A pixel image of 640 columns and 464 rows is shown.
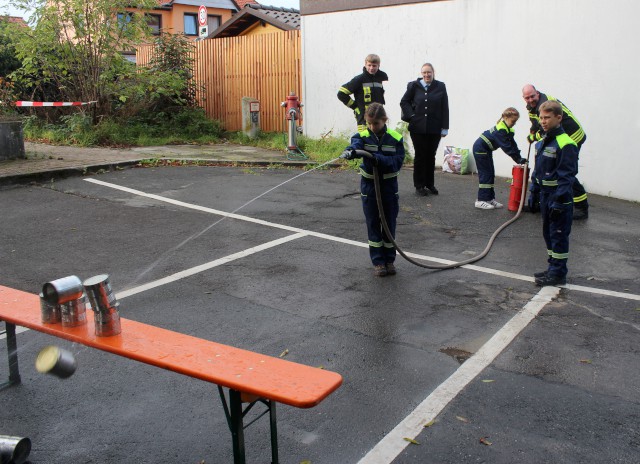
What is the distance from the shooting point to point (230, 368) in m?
3.33

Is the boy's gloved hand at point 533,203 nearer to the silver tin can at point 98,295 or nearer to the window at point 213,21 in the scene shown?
the silver tin can at point 98,295

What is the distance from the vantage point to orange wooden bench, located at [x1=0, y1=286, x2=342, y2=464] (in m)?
3.11

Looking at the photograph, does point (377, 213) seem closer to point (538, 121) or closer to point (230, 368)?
point (538, 121)

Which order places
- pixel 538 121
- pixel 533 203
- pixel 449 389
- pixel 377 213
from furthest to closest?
pixel 533 203
pixel 538 121
pixel 377 213
pixel 449 389

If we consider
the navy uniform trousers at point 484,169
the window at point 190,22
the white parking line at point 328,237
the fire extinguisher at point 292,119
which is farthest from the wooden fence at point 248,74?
the window at point 190,22

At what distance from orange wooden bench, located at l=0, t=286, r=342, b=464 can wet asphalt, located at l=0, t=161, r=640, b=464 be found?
0.42m

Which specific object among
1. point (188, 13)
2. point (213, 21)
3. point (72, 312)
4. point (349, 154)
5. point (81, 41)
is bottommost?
point (72, 312)

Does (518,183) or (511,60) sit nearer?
(518,183)

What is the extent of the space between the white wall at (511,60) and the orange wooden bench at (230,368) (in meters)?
8.86

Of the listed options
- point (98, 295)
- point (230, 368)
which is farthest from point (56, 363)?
point (230, 368)

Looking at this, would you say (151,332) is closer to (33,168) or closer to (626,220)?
(626,220)

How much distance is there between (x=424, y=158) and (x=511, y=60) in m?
2.85

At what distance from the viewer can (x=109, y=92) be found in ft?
51.5

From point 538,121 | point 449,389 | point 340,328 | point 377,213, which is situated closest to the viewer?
point 449,389
